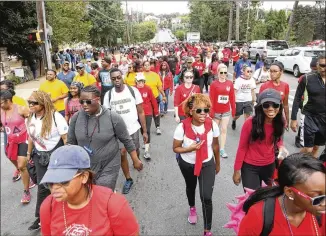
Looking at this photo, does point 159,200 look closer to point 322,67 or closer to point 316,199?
point 322,67

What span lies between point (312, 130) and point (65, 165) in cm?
389

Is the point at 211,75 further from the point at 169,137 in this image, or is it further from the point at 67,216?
the point at 67,216

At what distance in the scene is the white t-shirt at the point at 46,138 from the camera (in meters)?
3.68

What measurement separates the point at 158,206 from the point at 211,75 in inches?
291

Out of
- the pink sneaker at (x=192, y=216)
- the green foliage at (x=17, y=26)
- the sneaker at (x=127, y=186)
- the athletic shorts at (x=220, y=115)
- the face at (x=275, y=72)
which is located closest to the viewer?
the pink sneaker at (x=192, y=216)

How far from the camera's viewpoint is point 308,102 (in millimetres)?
4582

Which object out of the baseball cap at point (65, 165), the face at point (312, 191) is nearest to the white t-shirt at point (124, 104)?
the baseball cap at point (65, 165)

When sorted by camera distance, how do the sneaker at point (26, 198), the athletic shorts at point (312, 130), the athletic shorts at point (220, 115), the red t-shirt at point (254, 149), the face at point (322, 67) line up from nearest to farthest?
the red t-shirt at point (254, 149), the face at point (322, 67), the athletic shorts at point (312, 130), the sneaker at point (26, 198), the athletic shorts at point (220, 115)

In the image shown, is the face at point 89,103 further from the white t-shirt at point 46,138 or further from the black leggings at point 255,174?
the black leggings at point 255,174

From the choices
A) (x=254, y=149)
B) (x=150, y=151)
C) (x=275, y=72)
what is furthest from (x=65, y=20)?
(x=254, y=149)

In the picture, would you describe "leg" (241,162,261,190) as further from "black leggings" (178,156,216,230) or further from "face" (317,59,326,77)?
"face" (317,59,326,77)

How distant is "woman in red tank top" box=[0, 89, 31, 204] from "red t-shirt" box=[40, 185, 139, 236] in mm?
2642

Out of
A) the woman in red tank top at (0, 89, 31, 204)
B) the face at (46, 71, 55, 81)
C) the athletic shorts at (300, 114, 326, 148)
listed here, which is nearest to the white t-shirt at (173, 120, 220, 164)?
the athletic shorts at (300, 114, 326, 148)

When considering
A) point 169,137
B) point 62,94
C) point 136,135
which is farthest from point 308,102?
point 62,94
